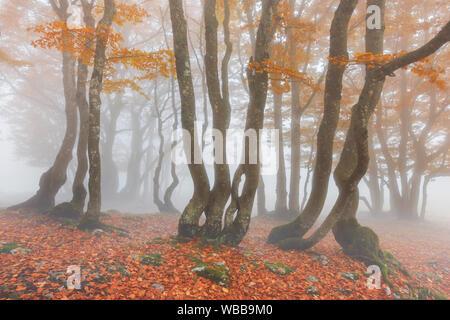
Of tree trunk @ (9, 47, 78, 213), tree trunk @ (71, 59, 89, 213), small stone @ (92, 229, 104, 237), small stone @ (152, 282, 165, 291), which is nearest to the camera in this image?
small stone @ (152, 282, 165, 291)

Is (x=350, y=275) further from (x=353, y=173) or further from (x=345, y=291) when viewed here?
(x=353, y=173)

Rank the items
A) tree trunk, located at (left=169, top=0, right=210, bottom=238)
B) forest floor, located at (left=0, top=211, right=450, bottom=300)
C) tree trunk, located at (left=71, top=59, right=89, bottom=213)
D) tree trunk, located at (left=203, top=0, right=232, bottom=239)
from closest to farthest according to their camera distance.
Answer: forest floor, located at (left=0, top=211, right=450, bottom=300) < tree trunk, located at (left=169, top=0, right=210, bottom=238) < tree trunk, located at (left=203, top=0, right=232, bottom=239) < tree trunk, located at (left=71, top=59, right=89, bottom=213)

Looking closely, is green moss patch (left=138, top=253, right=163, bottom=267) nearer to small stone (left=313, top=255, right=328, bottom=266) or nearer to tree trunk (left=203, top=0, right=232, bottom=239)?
tree trunk (left=203, top=0, right=232, bottom=239)

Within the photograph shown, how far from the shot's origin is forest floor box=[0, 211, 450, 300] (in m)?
3.81

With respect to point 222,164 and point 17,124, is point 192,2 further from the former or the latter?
point 17,124

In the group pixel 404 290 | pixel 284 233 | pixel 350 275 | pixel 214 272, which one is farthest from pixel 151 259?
pixel 404 290

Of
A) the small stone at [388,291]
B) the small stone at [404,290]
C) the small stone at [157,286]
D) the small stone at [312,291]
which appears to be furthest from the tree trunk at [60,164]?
the small stone at [404,290]

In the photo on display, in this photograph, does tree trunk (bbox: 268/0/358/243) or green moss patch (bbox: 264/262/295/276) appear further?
tree trunk (bbox: 268/0/358/243)

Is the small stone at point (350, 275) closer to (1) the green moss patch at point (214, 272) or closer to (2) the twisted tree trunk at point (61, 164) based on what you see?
(1) the green moss patch at point (214, 272)

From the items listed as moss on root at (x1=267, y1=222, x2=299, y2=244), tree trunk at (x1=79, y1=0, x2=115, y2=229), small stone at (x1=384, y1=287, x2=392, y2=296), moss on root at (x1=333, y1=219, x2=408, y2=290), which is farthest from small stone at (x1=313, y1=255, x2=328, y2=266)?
tree trunk at (x1=79, y1=0, x2=115, y2=229)

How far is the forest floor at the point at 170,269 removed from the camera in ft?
12.5

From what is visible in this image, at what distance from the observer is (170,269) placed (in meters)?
4.59

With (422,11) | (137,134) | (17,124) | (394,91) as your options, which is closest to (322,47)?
(422,11)

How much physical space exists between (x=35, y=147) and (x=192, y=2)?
2392 cm
